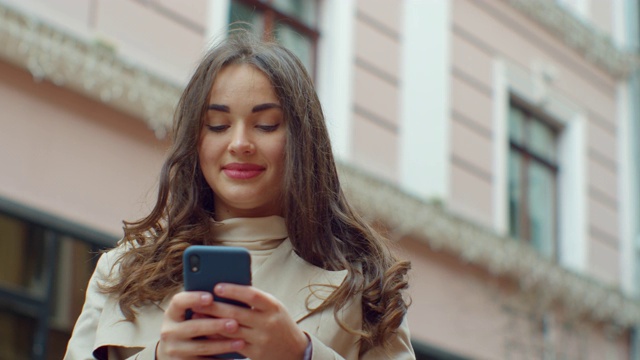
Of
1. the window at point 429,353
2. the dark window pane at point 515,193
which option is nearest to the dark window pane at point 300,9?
the window at point 429,353

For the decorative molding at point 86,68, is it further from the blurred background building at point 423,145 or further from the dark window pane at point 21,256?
the dark window pane at point 21,256

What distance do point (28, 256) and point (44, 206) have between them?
30 centimetres

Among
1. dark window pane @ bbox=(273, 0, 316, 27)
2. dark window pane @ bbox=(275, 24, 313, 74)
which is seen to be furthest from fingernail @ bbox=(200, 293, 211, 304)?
dark window pane @ bbox=(273, 0, 316, 27)

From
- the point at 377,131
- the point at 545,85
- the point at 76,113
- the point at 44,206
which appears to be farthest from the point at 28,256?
the point at 545,85

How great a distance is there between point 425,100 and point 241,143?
7908mm

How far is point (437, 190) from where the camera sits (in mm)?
10094

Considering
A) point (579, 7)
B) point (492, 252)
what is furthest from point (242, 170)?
point (579, 7)

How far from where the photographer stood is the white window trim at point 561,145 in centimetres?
1112

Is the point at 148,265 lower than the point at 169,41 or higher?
lower

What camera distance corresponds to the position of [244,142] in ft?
8.21

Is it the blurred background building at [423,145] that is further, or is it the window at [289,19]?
the window at [289,19]

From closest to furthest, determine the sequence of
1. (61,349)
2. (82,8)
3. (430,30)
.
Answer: (61,349), (82,8), (430,30)

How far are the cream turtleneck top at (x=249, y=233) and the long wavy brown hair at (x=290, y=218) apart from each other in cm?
3

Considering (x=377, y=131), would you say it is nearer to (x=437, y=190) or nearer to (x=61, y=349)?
(x=437, y=190)
